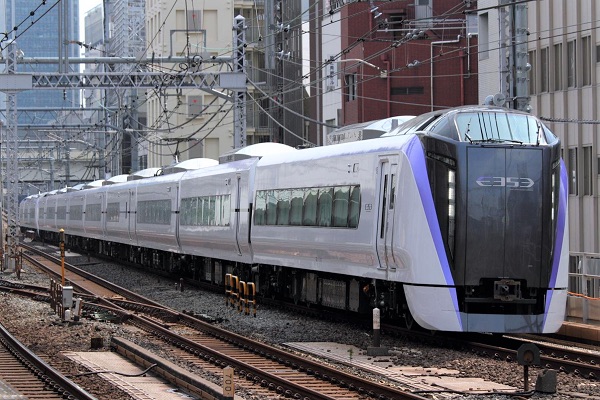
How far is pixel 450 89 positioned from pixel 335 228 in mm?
30681

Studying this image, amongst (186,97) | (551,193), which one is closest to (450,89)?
(186,97)

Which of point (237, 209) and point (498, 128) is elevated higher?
point (498, 128)

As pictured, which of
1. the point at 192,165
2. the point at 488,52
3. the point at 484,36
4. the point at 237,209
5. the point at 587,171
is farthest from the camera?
the point at 484,36

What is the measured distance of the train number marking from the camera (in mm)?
16609

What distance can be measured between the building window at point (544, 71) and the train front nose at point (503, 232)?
19340 mm

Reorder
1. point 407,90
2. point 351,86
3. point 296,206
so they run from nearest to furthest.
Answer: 1. point 296,206
2. point 407,90
3. point 351,86

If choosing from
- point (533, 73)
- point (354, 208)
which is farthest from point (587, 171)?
point (354, 208)

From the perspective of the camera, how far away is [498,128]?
1700cm

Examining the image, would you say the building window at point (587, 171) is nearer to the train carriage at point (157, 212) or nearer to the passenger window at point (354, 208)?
the train carriage at point (157, 212)

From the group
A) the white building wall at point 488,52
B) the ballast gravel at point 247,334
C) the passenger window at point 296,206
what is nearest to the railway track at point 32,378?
the ballast gravel at point 247,334

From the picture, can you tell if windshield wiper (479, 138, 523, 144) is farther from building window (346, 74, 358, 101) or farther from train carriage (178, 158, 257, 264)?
building window (346, 74, 358, 101)

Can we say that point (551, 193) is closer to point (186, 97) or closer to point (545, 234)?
point (545, 234)

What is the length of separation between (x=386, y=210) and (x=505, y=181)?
1868 millimetres

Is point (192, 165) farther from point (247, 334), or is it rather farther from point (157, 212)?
point (247, 334)
